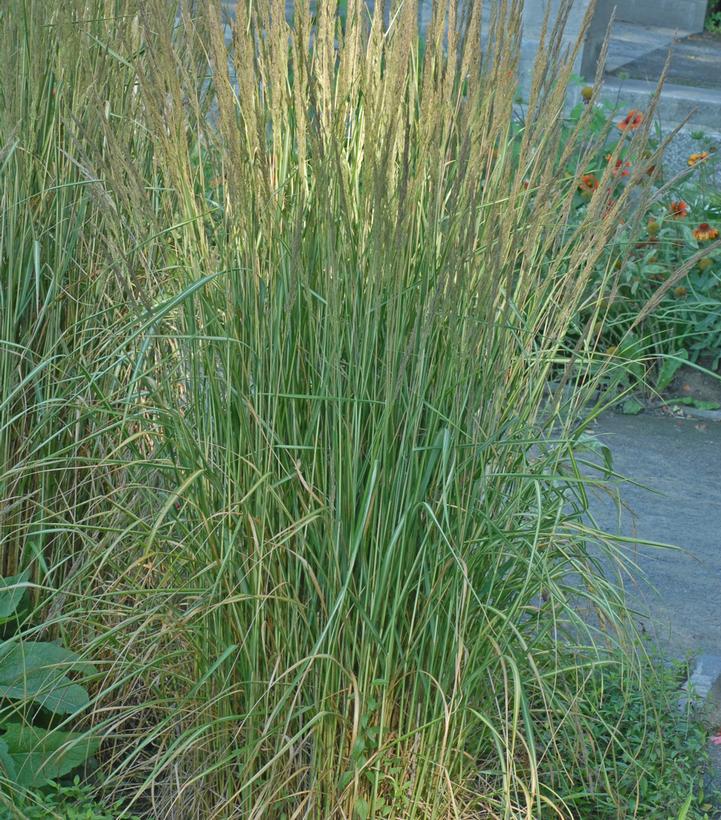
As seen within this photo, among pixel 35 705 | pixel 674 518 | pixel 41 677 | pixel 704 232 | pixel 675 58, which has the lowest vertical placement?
pixel 675 58

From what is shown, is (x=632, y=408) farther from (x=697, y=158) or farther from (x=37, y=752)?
(x=37, y=752)

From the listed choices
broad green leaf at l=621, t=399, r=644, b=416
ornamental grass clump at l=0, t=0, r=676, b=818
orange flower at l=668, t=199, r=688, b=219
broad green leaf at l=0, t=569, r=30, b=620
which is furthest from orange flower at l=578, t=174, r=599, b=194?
broad green leaf at l=0, t=569, r=30, b=620

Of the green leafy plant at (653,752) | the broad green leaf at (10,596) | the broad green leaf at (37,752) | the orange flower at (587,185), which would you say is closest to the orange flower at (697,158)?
the orange flower at (587,185)

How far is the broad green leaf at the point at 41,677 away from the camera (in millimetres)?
2170

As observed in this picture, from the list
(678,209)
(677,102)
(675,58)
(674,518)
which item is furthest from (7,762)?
(675,58)

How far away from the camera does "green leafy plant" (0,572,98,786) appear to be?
2.11 metres

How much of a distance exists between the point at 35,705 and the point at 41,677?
123 mm

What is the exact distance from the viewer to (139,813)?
86.2 inches

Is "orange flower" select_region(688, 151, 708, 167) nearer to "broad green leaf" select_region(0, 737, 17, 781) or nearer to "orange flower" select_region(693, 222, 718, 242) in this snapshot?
"orange flower" select_region(693, 222, 718, 242)

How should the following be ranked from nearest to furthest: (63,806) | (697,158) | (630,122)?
(63,806) → (630,122) → (697,158)

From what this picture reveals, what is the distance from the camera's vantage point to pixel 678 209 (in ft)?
13.7

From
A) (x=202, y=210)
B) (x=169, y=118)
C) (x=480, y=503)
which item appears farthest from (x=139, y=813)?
(x=169, y=118)

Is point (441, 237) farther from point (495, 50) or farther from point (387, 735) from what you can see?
point (387, 735)

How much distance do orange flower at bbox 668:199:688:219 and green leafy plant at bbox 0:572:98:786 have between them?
2774 mm
